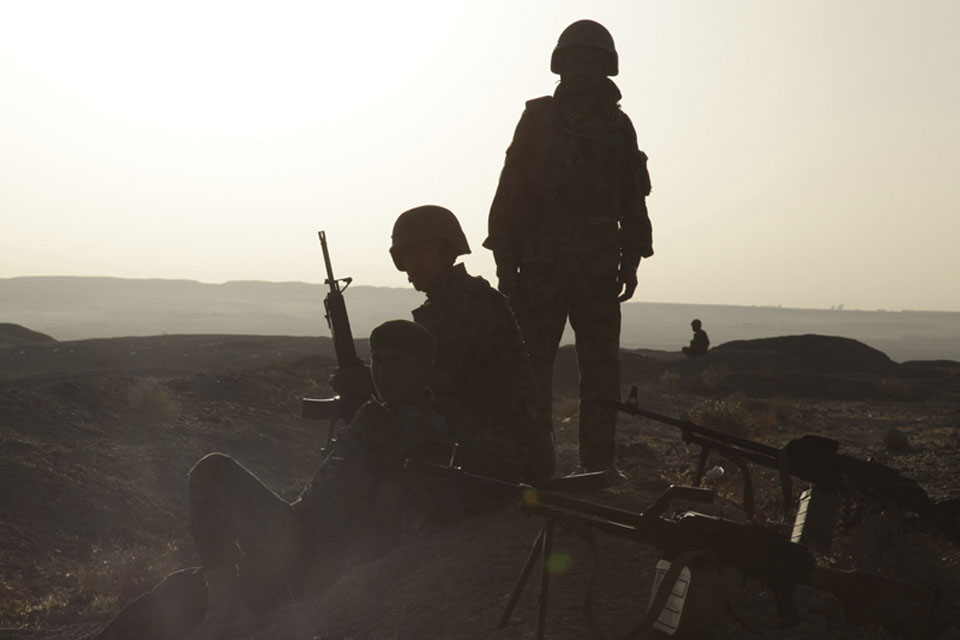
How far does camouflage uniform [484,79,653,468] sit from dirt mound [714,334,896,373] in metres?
18.7

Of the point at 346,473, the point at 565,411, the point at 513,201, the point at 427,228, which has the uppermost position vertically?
the point at 513,201

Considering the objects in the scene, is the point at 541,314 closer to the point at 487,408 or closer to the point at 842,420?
the point at 487,408

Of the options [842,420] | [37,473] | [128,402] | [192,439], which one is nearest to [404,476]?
[37,473]

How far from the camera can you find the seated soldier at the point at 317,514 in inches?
162

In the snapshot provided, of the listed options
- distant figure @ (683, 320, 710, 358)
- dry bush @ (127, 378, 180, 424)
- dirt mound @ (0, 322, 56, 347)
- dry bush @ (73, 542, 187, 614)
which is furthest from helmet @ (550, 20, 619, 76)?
dirt mound @ (0, 322, 56, 347)

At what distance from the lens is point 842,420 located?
45.2ft

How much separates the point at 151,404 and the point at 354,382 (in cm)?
731

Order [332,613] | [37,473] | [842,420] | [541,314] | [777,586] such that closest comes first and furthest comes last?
[777,586], [332,613], [541,314], [37,473], [842,420]

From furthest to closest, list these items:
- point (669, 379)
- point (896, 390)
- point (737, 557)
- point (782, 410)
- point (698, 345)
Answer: point (698, 345) → point (669, 379) → point (896, 390) → point (782, 410) → point (737, 557)

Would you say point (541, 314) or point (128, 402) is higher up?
point (541, 314)

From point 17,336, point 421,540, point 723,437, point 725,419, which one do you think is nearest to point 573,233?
point 723,437

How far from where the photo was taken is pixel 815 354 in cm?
2536

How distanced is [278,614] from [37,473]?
17.6 feet

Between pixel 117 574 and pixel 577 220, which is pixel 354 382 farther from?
pixel 117 574
